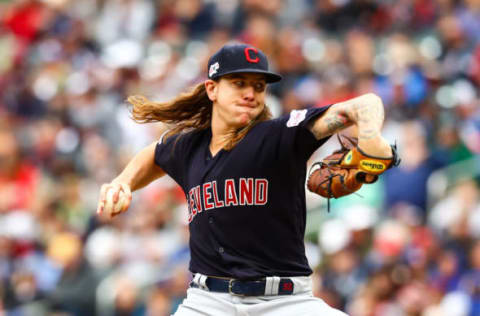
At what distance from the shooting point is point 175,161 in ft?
16.0

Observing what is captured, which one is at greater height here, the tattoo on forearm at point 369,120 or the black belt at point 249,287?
the tattoo on forearm at point 369,120

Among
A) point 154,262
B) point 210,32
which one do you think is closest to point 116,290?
point 154,262

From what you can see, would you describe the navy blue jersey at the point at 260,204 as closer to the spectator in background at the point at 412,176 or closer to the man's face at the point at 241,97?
the man's face at the point at 241,97

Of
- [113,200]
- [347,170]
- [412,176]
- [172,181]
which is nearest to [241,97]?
[347,170]

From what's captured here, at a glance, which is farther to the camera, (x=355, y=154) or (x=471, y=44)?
(x=471, y=44)

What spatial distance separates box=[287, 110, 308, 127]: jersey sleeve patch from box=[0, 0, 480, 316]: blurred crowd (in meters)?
3.36

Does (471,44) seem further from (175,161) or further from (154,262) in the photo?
(175,161)

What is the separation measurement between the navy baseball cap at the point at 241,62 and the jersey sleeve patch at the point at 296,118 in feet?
0.87

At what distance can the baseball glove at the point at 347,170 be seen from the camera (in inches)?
155

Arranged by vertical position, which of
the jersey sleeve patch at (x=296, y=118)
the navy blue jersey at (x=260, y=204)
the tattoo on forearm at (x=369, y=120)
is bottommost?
the navy blue jersey at (x=260, y=204)

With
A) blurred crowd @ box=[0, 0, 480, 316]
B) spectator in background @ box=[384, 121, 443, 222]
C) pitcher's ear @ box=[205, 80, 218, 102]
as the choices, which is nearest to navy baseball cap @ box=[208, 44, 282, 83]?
pitcher's ear @ box=[205, 80, 218, 102]

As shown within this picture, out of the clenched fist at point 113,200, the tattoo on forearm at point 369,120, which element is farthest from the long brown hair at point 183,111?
the tattoo on forearm at point 369,120

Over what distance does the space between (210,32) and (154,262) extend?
475cm

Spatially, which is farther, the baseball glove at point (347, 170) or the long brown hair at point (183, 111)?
the long brown hair at point (183, 111)
